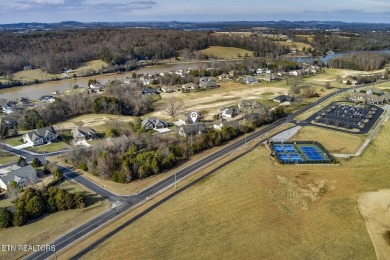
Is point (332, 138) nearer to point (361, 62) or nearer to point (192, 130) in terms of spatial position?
point (192, 130)

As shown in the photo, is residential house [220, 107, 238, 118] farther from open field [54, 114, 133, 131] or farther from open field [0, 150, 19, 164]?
open field [0, 150, 19, 164]

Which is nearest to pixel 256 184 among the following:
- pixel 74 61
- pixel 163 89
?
pixel 163 89

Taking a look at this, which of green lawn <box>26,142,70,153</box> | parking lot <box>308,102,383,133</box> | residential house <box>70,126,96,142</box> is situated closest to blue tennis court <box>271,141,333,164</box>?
parking lot <box>308,102,383,133</box>

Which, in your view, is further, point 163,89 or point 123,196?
point 163,89

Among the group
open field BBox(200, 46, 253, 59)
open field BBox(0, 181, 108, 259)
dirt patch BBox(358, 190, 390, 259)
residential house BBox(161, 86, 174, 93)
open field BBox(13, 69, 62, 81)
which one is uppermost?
open field BBox(200, 46, 253, 59)

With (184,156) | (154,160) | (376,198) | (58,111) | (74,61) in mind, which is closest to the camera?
(376,198)

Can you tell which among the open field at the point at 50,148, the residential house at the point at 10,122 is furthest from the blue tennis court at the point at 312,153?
the residential house at the point at 10,122

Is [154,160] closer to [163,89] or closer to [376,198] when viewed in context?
[376,198]
